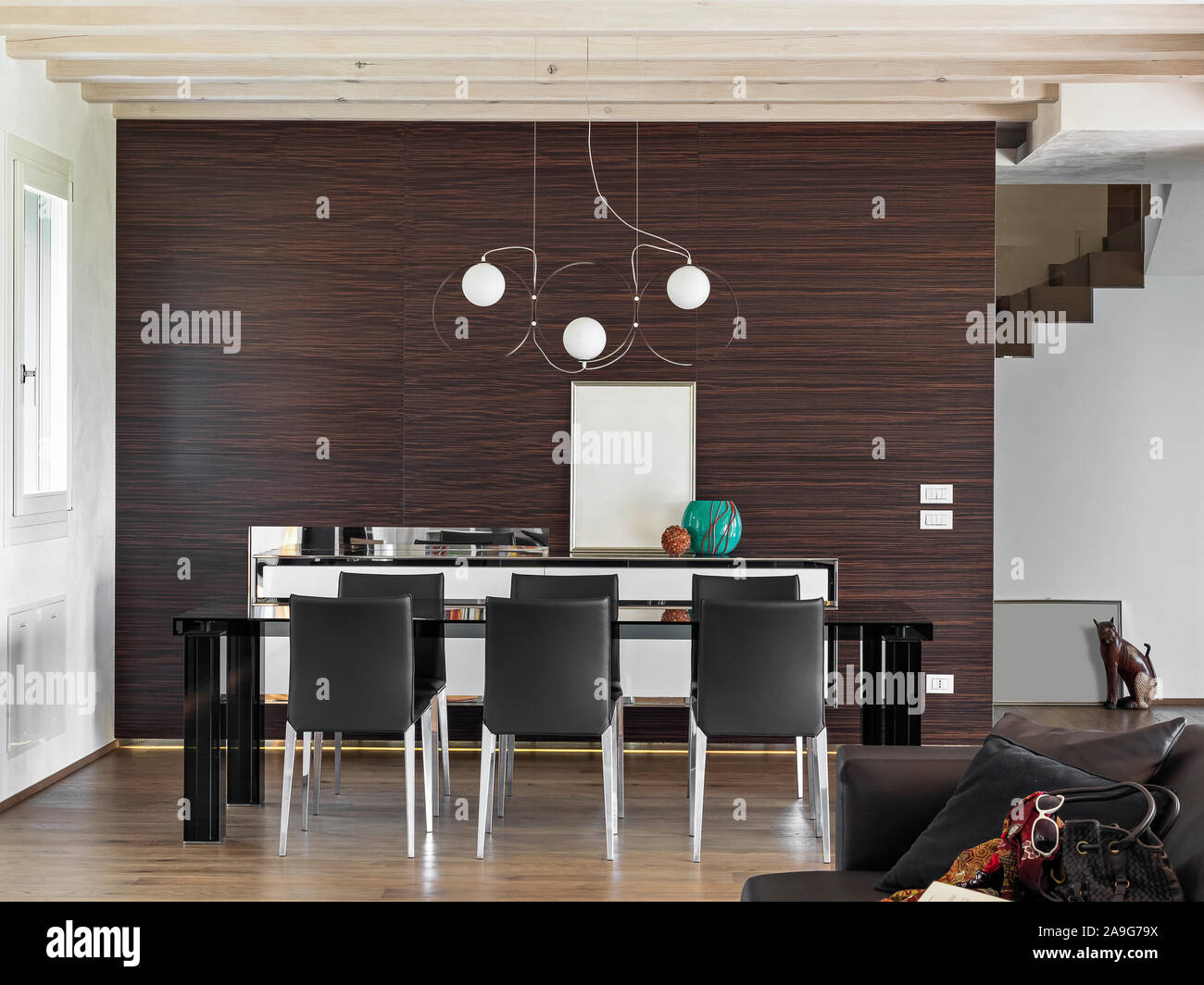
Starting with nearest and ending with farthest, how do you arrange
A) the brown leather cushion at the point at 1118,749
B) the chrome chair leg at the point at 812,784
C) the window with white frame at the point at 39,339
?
the brown leather cushion at the point at 1118,749 < the chrome chair leg at the point at 812,784 < the window with white frame at the point at 39,339

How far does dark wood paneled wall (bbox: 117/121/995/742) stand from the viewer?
5594 mm

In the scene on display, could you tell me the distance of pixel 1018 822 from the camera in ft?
5.77

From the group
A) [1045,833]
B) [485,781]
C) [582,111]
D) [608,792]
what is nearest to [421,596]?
[485,781]

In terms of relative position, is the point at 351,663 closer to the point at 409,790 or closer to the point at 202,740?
the point at 409,790

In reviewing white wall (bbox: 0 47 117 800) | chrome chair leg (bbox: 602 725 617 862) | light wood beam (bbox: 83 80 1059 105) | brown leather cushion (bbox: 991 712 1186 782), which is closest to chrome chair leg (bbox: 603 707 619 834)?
chrome chair leg (bbox: 602 725 617 862)

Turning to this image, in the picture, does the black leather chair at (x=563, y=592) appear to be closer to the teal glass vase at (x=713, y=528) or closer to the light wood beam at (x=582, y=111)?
the teal glass vase at (x=713, y=528)

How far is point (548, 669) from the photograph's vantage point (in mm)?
3727

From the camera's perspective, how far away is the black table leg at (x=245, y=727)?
14.4ft

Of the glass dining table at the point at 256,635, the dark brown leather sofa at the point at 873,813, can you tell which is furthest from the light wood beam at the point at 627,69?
the dark brown leather sofa at the point at 873,813

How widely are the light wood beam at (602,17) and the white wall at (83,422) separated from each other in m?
0.71

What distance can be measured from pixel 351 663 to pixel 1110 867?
2.63 metres

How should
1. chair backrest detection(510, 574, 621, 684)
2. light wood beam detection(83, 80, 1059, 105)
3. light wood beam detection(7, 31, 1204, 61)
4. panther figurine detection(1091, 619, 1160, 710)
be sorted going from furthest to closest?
panther figurine detection(1091, 619, 1160, 710) → light wood beam detection(83, 80, 1059, 105) → chair backrest detection(510, 574, 621, 684) → light wood beam detection(7, 31, 1204, 61)

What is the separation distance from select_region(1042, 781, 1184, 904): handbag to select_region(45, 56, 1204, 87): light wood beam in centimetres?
385

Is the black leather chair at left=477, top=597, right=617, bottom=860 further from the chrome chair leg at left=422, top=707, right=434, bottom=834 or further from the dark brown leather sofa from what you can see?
the dark brown leather sofa
